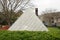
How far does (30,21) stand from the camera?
Result: 629 inches

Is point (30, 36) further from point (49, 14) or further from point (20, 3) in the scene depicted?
point (49, 14)

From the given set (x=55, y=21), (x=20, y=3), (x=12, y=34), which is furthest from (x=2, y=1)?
(x=55, y=21)

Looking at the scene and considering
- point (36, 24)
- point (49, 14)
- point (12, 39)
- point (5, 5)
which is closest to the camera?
point (12, 39)

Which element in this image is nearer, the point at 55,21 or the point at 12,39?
the point at 12,39

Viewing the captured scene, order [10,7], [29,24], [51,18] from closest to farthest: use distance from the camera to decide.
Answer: [29,24] < [10,7] < [51,18]

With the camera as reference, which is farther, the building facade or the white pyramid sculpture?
the building facade

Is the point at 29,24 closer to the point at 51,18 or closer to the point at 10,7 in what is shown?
the point at 10,7

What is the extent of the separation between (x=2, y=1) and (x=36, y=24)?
21888 millimetres

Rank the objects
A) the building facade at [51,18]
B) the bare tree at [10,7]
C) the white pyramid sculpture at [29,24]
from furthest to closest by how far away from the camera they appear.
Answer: the building facade at [51,18] → the bare tree at [10,7] → the white pyramid sculpture at [29,24]

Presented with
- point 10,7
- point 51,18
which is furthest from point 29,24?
point 51,18

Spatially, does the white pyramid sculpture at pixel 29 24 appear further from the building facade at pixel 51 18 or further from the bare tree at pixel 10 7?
the building facade at pixel 51 18

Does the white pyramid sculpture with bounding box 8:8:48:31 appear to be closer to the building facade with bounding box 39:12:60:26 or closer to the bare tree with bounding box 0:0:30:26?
the bare tree with bounding box 0:0:30:26

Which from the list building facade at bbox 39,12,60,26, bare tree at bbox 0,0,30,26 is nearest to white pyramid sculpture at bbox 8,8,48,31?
bare tree at bbox 0,0,30,26

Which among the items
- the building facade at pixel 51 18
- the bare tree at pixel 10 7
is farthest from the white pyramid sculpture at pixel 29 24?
the building facade at pixel 51 18
